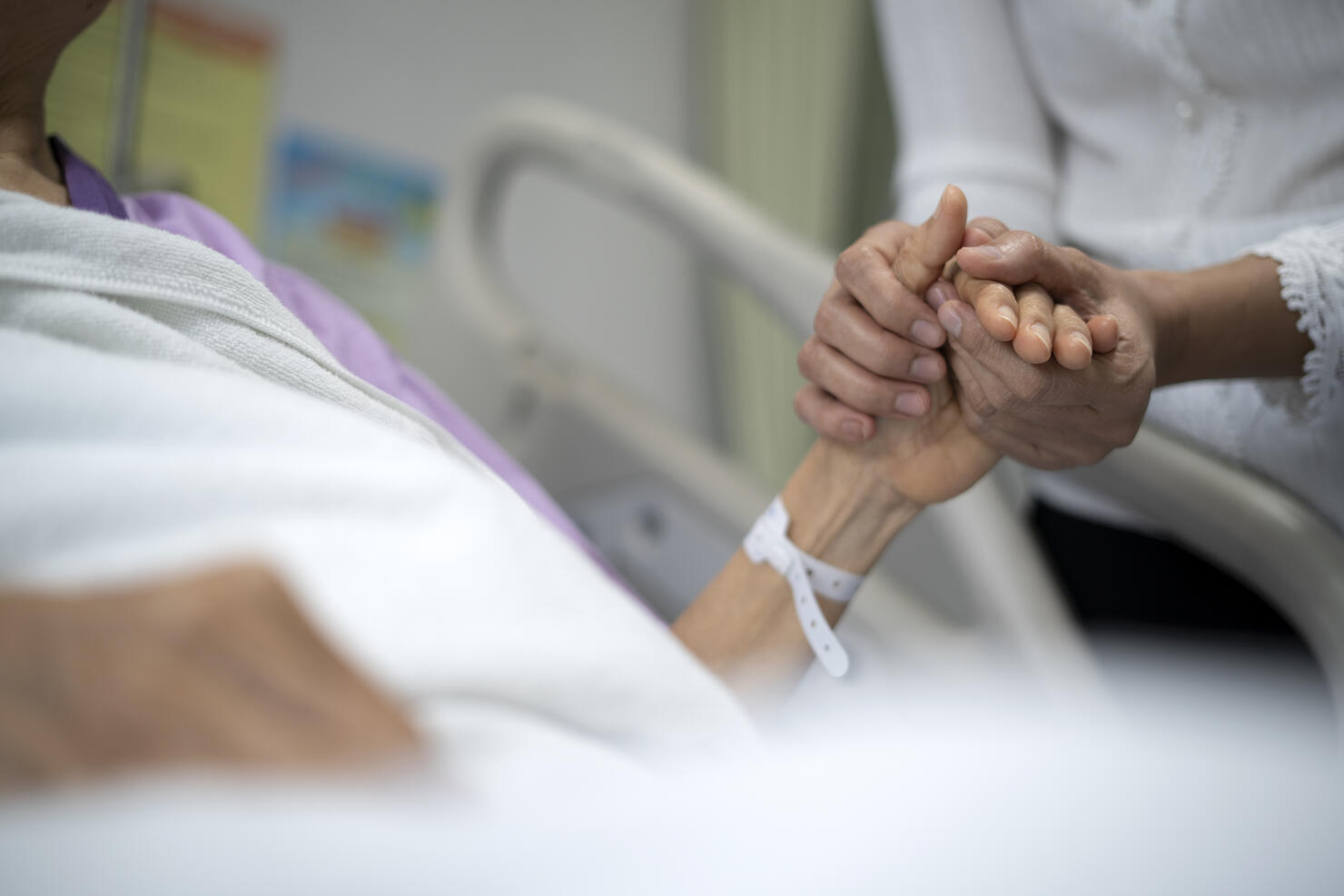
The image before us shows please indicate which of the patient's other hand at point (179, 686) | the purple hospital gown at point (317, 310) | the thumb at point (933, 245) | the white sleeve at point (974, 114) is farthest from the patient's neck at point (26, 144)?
the white sleeve at point (974, 114)

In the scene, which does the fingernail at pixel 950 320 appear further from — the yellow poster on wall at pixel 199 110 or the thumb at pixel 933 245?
the yellow poster on wall at pixel 199 110

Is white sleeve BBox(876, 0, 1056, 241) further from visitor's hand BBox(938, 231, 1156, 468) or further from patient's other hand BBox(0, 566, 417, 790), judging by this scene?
patient's other hand BBox(0, 566, 417, 790)

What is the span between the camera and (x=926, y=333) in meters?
0.45

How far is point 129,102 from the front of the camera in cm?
108

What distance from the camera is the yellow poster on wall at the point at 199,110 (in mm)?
1057

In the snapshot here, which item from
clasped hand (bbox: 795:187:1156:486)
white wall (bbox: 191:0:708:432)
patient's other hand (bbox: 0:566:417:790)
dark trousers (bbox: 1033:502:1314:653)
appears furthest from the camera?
white wall (bbox: 191:0:708:432)

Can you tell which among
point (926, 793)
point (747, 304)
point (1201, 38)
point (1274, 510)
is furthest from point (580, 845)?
A: point (747, 304)

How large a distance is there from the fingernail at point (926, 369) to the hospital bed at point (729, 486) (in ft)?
0.55

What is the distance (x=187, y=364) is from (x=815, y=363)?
324 mm

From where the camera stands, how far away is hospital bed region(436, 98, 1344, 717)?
51cm

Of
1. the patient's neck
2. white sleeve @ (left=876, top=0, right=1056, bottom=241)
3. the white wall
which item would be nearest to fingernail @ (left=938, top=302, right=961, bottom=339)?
white sleeve @ (left=876, top=0, right=1056, bottom=241)

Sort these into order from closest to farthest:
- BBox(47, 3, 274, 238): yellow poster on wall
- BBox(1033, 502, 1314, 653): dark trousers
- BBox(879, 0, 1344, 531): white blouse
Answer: BBox(879, 0, 1344, 531): white blouse → BBox(1033, 502, 1314, 653): dark trousers → BBox(47, 3, 274, 238): yellow poster on wall

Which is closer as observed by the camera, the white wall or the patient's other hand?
the patient's other hand

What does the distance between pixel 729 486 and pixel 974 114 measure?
392 mm
